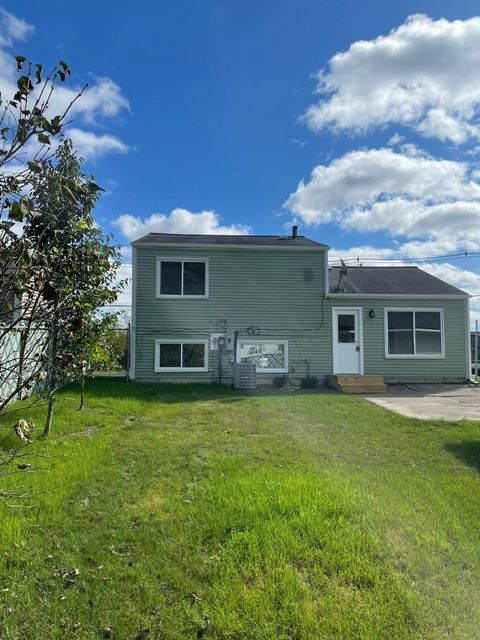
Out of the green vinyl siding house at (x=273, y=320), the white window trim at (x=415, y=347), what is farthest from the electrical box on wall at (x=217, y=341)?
the white window trim at (x=415, y=347)

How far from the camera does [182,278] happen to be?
1474cm

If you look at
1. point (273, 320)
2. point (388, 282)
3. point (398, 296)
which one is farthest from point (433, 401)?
point (388, 282)

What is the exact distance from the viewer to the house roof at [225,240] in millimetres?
14734

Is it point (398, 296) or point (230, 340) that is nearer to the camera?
point (230, 340)

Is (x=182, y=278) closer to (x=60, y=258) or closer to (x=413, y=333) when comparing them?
(x=413, y=333)

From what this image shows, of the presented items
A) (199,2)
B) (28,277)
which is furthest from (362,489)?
(199,2)

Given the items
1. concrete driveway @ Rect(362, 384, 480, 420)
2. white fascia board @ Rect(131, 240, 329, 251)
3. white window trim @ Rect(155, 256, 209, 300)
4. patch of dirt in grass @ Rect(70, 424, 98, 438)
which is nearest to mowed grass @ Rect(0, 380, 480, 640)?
patch of dirt in grass @ Rect(70, 424, 98, 438)

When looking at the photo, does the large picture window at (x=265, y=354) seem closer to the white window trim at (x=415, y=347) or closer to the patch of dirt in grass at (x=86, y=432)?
the white window trim at (x=415, y=347)

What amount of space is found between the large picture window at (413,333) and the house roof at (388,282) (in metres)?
0.73

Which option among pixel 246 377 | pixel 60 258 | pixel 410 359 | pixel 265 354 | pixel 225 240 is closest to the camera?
pixel 60 258

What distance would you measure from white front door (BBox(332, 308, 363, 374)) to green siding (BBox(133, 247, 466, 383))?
21cm

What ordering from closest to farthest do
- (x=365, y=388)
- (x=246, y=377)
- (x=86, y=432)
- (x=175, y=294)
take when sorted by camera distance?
(x=86, y=432), (x=246, y=377), (x=365, y=388), (x=175, y=294)

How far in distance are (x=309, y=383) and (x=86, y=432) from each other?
891 centimetres

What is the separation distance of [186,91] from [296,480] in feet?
30.2
